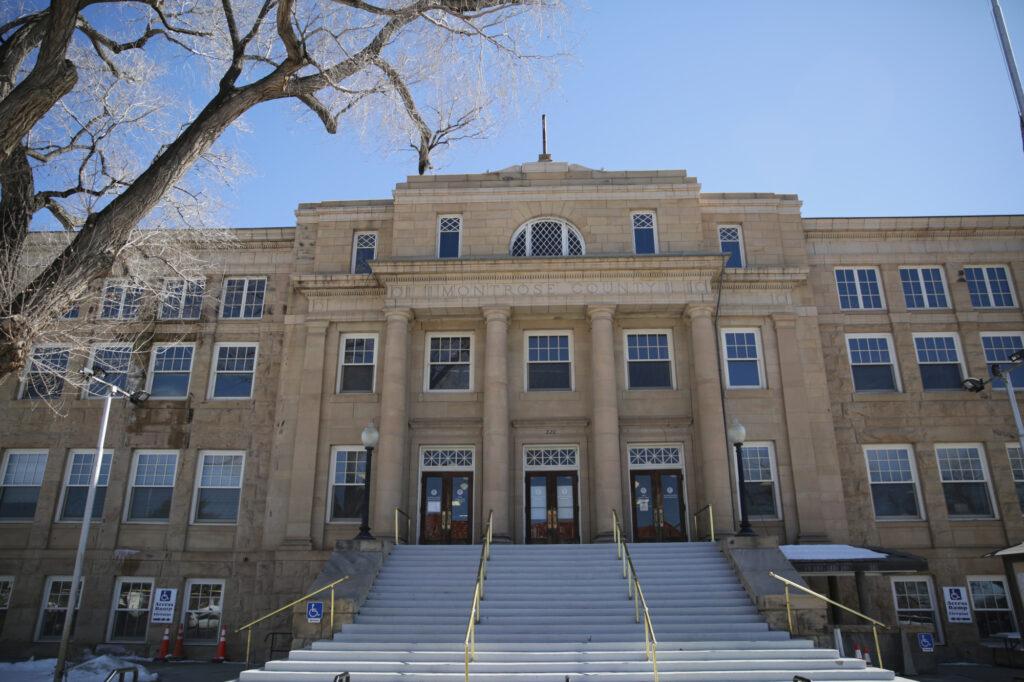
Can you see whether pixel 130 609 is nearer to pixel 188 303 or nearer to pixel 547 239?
pixel 188 303

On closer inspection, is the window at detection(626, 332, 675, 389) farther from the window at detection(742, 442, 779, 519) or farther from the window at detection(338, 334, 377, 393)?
the window at detection(338, 334, 377, 393)

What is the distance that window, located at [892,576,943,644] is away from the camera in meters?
22.1

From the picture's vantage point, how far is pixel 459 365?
2459cm

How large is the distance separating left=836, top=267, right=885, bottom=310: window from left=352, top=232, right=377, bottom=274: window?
52.4ft

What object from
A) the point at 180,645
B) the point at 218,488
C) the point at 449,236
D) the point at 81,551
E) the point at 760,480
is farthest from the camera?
the point at 449,236

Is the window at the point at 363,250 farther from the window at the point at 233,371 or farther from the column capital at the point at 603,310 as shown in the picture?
the column capital at the point at 603,310

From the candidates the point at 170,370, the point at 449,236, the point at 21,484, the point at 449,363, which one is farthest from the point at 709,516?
the point at 21,484

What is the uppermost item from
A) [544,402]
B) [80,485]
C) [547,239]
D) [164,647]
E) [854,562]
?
[547,239]

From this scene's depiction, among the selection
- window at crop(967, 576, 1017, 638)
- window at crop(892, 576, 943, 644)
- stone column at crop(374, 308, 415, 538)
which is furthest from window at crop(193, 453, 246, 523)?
window at crop(967, 576, 1017, 638)

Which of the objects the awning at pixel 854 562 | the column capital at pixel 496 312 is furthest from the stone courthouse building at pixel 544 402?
the awning at pixel 854 562

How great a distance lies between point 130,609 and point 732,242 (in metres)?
22.4

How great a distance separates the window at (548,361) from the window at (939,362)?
11560mm

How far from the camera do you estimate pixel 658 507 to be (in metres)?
22.9

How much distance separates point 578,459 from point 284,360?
33.1 ft
